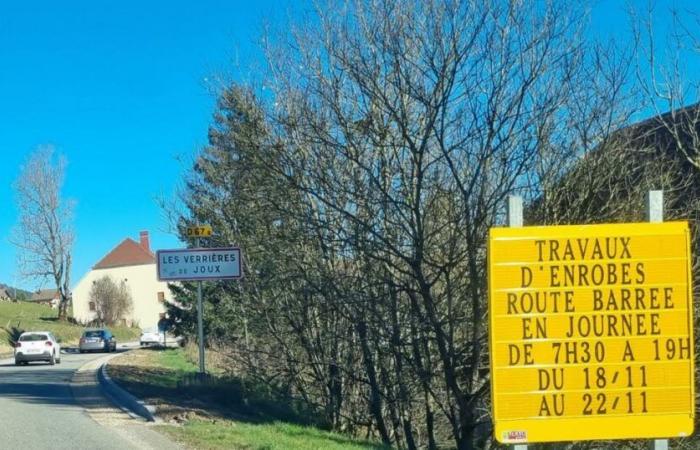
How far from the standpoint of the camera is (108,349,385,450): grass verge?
34.6ft

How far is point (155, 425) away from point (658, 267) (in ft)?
30.9

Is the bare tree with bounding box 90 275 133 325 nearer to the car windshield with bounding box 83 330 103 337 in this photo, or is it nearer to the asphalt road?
the car windshield with bounding box 83 330 103 337

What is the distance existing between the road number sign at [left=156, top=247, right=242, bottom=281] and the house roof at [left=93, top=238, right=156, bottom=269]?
73520mm

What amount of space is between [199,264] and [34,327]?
47.0m

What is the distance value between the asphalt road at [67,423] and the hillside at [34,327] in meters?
34.1

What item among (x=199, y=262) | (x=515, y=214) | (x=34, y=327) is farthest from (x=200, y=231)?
(x=34, y=327)

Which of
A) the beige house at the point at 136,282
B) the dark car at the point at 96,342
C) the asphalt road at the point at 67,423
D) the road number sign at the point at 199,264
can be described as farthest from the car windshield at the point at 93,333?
the beige house at the point at 136,282

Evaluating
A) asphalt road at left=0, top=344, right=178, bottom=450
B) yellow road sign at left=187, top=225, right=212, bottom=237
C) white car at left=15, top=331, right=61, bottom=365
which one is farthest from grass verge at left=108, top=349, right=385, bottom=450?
white car at left=15, top=331, right=61, bottom=365

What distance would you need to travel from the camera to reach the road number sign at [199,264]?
50.8 ft

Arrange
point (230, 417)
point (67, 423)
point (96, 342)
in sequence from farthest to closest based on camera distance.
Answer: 1. point (96, 342)
2. point (230, 417)
3. point (67, 423)

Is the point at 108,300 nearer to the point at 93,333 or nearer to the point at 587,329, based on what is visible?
the point at 93,333

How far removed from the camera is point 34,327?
57875 mm

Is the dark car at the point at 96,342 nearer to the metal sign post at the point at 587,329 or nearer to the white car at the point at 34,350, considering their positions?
the white car at the point at 34,350

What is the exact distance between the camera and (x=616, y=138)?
10344mm
